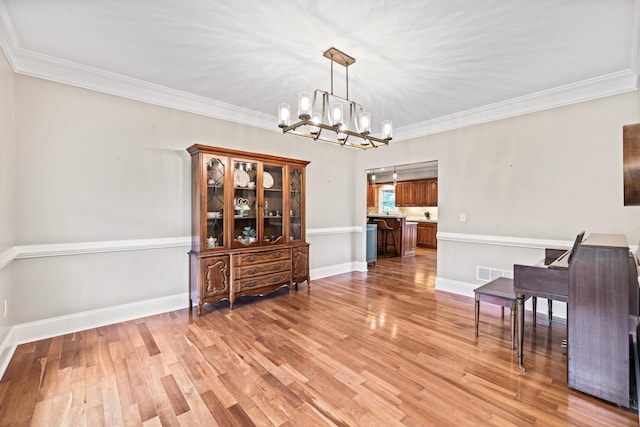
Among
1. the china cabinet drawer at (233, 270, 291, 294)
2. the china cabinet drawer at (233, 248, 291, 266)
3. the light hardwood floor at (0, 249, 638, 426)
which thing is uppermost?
the china cabinet drawer at (233, 248, 291, 266)

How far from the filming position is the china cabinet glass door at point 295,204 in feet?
13.6

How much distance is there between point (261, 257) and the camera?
12.3ft

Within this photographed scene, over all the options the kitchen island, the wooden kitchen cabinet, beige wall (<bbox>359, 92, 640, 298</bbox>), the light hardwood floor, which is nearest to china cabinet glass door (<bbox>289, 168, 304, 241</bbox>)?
the light hardwood floor

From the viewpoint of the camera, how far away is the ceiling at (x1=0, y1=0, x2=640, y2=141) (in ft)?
6.51

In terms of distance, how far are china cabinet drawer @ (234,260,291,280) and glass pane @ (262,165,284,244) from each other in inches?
12.6

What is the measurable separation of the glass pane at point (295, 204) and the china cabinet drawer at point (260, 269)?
440mm

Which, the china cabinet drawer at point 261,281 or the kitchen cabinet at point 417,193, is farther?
the kitchen cabinet at point 417,193

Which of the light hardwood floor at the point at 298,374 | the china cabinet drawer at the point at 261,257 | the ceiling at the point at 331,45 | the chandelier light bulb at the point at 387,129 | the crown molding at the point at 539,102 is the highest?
the ceiling at the point at 331,45

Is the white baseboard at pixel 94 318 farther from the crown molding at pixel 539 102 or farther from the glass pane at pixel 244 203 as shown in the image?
the crown molding at pixel 539 102

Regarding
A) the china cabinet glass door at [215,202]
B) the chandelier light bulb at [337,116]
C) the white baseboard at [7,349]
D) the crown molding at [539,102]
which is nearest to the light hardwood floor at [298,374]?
the white baseboard at [7,349]

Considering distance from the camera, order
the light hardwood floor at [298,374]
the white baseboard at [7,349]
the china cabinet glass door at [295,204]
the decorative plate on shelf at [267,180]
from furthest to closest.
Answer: the china cabinet glass door at [295,204] → the decorative plate on shelf at [267,180] → the white baseboard at [7,349] → the light hardwood floor at [298,374]

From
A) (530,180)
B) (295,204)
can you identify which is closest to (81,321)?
(295,204)

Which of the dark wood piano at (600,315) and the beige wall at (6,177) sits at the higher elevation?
the beige wall at (6,177)

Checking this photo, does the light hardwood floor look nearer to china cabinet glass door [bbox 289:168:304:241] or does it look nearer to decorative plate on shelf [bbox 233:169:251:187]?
china cabinet glass door [bbox 289:168:304:241]
